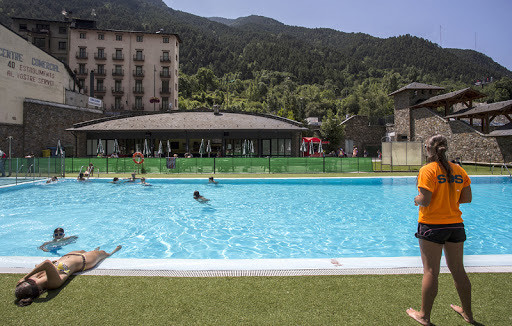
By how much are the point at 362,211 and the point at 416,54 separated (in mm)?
195225

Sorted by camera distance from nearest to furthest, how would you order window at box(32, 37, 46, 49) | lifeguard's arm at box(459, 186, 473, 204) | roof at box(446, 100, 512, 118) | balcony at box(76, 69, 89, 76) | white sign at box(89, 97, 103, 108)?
lifeguard's arm at box(459, 186, 473, 204)
roof at box(446, 100, 512, 118)
white sign at box(89, 97, 103, 108)
balcony at box(76, 69, 89, 76)
window at box(32, 37, 46, 49)

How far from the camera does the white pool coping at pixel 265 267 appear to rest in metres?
4.44

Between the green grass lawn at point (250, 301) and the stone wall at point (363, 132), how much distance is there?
1980 inches

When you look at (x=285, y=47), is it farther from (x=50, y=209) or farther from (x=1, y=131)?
(x=50, y=209)

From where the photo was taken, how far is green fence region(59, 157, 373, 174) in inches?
898

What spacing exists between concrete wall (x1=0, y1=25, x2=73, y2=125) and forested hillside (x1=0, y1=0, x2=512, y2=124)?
58.3m

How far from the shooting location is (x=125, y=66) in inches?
2259

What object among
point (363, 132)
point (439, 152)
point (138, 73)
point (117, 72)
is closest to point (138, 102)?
point (138, 73)

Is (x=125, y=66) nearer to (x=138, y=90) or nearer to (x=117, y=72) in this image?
(x=117, y=72)

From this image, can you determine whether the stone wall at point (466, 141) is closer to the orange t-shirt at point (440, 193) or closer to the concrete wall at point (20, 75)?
the orange t-shirt at point (440, 193)

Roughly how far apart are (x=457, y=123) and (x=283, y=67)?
139m

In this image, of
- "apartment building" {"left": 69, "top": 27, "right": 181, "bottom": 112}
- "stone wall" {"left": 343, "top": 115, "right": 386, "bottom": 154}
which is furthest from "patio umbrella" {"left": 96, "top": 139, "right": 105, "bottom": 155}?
"stone wall" {"left": 343, "top": 115, "right": 386, "bottom": 154}

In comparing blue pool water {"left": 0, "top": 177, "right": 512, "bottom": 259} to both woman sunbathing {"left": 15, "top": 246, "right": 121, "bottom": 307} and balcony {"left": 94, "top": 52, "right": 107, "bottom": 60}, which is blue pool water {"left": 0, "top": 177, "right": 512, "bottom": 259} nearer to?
woman sunbathing {"left": 15, "top": 246, "right": 121, "bottom": 307}

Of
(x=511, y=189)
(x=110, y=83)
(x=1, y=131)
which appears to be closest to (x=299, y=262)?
(x=511, y=189)
